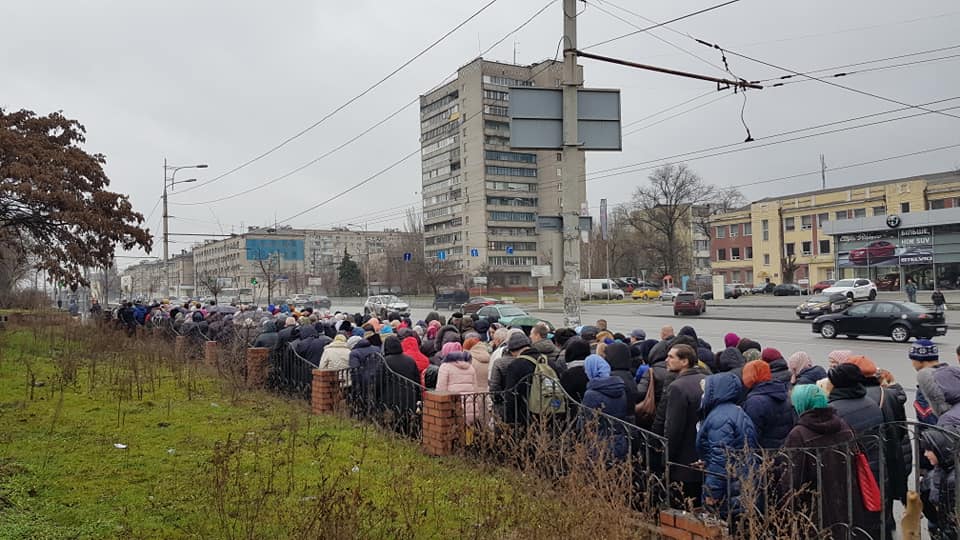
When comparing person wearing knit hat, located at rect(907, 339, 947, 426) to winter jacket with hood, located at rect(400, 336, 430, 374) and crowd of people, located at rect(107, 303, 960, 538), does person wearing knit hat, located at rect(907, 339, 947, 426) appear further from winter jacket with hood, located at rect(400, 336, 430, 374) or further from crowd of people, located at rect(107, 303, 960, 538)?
winter jacket with hood, located at rect(400, 336, 430, 374)

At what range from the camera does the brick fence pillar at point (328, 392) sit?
30.8ft

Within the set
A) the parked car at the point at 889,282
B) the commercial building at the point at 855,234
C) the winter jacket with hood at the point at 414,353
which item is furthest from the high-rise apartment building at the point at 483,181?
the winter jacket with hood at the point at 414,353

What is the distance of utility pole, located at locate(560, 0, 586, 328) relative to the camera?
10516 mm

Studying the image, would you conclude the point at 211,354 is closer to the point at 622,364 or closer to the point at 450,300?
the point at 622,364

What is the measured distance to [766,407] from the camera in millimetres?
4969

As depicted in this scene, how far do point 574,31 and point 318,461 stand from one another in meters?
7.43

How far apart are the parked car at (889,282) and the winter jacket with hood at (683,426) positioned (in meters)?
54.5

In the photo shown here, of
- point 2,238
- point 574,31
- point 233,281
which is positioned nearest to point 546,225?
point 574,31

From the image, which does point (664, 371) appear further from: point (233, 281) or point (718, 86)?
point (233, 281)

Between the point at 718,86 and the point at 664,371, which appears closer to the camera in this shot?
the point at 664,371

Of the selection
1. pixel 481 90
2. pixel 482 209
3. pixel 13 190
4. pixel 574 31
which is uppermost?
pixel 481 90

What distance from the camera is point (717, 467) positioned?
181 inches

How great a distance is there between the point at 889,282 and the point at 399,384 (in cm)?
5428

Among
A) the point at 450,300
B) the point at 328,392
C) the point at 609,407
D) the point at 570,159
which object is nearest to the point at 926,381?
the point at 609,407
